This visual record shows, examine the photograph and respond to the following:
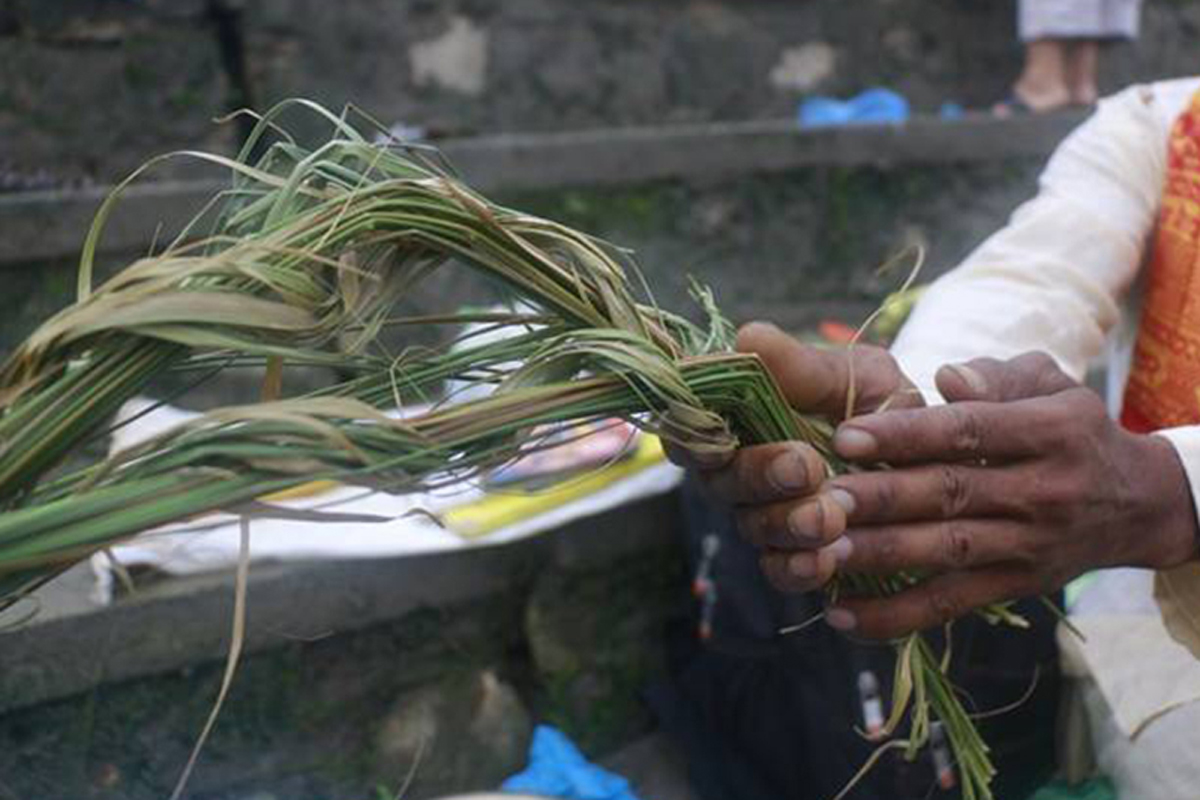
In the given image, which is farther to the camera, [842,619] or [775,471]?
[842,619]

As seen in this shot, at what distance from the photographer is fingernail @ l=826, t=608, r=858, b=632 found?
1.25 m

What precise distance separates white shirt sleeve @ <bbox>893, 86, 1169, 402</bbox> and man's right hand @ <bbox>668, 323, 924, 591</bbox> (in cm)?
42

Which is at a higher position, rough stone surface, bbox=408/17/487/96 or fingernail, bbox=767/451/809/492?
fingernail, bbox=767/451/809/492

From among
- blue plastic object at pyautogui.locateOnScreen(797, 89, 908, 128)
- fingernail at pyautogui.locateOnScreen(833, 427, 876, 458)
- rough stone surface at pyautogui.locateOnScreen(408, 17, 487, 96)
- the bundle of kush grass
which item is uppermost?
the bundle of kush grass

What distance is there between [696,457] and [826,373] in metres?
0.17

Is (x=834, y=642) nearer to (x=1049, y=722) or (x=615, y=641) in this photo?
(x=1049, y=722)

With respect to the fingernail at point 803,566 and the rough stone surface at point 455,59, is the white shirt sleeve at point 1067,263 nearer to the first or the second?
the fingernail at point 803,566

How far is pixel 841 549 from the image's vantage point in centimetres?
117

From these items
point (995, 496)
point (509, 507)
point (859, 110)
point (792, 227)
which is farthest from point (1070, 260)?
point (859, 110)

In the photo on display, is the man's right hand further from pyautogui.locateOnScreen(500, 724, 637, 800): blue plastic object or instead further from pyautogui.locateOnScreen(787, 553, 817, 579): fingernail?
pyautogui.locateOnScreen(500, 724, 637, 800): blue plastic object

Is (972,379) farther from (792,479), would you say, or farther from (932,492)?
(792,479)

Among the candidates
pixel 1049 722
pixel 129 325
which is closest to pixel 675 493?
pixel 1049 722

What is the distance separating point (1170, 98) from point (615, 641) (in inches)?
48.2

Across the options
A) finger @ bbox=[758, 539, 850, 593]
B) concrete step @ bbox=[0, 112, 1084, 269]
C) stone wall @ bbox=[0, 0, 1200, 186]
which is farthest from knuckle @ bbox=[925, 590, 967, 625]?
stone wall @ bbox=[0, 0, 1200, 186]
